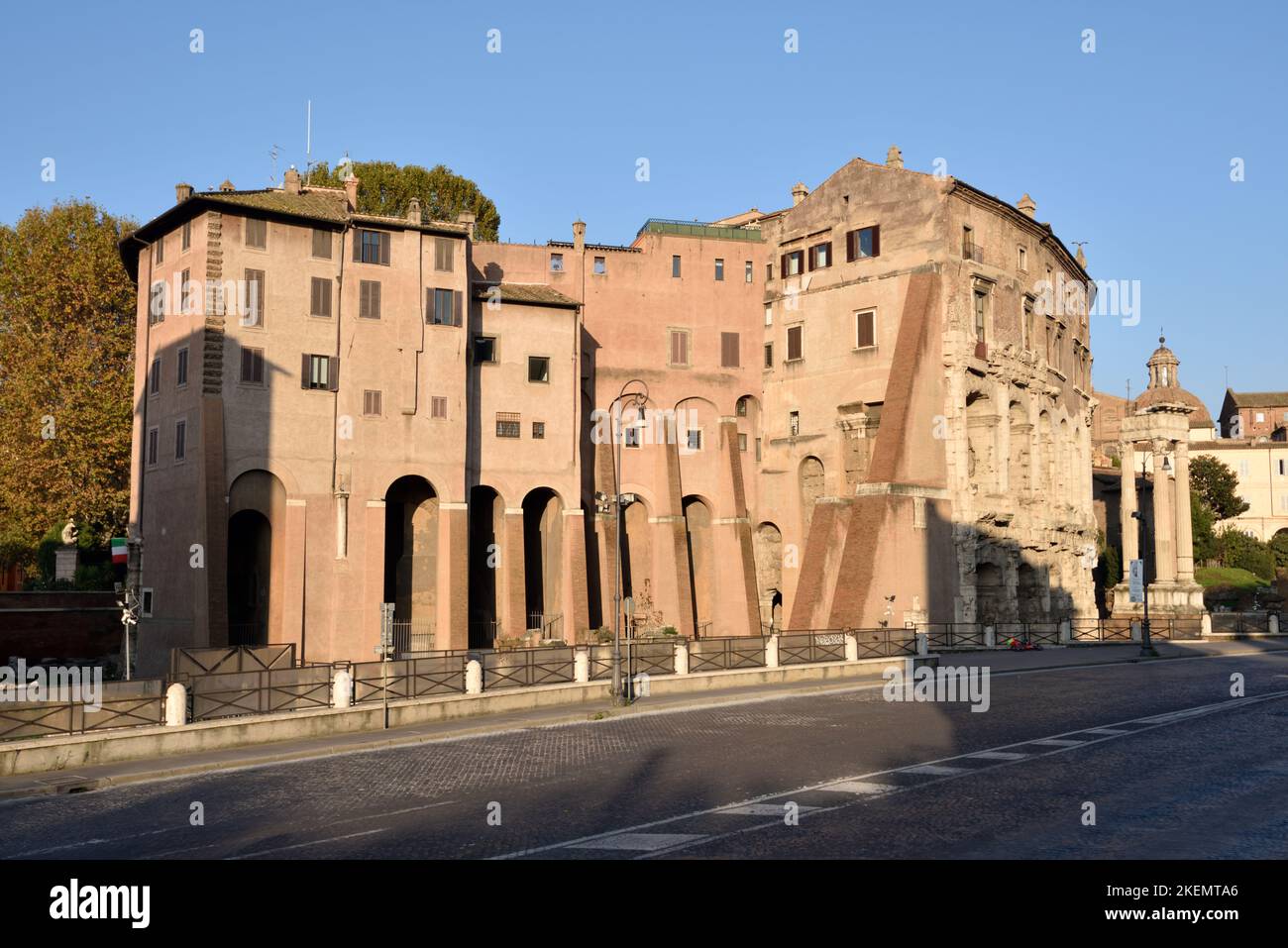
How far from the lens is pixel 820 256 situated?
55812 mm

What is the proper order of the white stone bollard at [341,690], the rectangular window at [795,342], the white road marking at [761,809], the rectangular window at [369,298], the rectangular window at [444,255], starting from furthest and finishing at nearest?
the rectangular window at [795,342]
the rectangular window at [444,255]
the rectangular window at [369,298]
the white stone bollard at [341,690]
the white road marking at [761,809]

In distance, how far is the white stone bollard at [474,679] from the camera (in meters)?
27.8

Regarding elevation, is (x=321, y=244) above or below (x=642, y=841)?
above

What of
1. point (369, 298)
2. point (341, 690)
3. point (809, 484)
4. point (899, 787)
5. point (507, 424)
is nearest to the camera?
point (899, 787)

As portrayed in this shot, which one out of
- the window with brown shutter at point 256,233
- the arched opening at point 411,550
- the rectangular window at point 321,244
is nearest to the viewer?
the window with brown shutter at point 256,233

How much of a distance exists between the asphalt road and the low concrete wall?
233cm

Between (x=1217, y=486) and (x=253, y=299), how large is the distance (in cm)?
8352

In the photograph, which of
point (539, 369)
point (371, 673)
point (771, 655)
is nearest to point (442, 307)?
point (539, 369)

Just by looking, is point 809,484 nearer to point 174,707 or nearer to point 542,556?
point 542,556

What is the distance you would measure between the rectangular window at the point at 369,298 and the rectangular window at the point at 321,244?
5.50 feet

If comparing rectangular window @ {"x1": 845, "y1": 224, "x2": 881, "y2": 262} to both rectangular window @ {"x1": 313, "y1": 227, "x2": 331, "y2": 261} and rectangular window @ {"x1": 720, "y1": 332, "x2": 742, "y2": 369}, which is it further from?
rectangular window @ {"x1": 313, "y1": 227, "x2": 331, "y2": 261}

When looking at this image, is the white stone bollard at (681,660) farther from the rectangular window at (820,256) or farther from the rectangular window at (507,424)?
the rectangular window at (820,256)

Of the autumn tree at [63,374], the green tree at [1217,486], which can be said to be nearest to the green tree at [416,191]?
the autumn tree at [63,374]

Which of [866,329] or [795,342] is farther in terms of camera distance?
[795,342]
